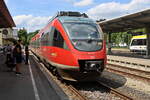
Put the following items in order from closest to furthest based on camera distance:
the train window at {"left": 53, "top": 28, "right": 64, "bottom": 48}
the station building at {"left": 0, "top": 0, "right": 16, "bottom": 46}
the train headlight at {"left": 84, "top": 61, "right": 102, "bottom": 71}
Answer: the train headlight at {"left": 84, "top": 61, "right": 102, "bottom": 71} < the train window at {"left": 53, "top": 28, "right": 64, "bottom": 48} < the station building at {"left": 0, "top": 0, "right": 16, "bottom": 46}

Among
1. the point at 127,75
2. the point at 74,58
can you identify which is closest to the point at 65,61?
the point at 74,58

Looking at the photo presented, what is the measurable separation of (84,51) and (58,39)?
168cm

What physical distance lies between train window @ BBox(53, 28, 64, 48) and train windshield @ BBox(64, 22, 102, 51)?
470 millimetres

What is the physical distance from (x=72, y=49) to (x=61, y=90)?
1606mm

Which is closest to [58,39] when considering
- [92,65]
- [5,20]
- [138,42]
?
[92,65]

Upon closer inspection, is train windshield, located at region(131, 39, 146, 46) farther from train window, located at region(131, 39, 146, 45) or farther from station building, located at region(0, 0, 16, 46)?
station building, located at region(0, 0, 16, 46)

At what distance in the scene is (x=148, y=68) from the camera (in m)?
18.2

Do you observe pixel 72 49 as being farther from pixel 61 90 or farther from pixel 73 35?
A: pixel 61 90

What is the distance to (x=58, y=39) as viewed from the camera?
11.2m

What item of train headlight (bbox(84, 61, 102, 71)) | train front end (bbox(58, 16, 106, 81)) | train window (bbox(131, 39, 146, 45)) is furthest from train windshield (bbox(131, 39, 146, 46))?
train headlight (bbox(84, 61, 102, 71))

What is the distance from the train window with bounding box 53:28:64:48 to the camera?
10797mm

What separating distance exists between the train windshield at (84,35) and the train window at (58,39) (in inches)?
18.5

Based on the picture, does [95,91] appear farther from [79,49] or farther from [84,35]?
[84,35]

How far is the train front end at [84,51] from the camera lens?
388 inches
